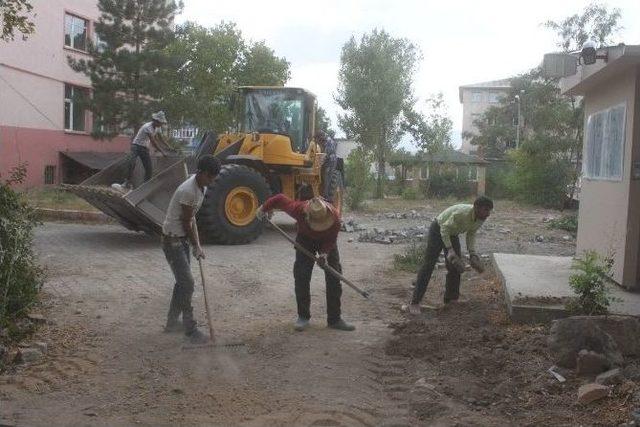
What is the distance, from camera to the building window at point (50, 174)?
2447 centimetres

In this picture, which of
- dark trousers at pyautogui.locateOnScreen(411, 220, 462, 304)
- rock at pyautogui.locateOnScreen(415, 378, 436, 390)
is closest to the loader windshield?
dark trousers at pyautogui.locateOnScreen(411, 220, 462, 304)

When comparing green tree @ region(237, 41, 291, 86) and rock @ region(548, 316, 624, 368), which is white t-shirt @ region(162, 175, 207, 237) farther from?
green tree @ region(237, 41, 291, 86)

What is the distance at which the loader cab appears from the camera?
13922 millimetres

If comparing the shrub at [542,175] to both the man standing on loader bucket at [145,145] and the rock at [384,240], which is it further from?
the man standing on loader bucket at [145,145]

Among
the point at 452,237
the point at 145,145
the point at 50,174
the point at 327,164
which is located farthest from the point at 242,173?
the point at 50,174

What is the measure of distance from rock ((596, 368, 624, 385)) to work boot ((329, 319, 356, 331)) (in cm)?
247

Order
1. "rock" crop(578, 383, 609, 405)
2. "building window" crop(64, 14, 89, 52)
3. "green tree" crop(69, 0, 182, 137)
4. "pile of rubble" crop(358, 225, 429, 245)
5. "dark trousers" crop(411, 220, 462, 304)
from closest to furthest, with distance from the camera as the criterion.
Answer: "rock" crop(578, 383, 609, 405)
"dark trousers" crop(411, 220, 462, 304)
"pile of rubble" crop(358, 225, 429, 245)
"green tree" crop(69, 0, 182, 137)
"building window" crop(64, 14, 89, 52)

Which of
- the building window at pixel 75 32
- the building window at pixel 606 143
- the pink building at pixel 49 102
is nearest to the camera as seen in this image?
the building window at pixel 606 143

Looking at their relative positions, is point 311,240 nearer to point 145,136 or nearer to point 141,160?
point 145,136

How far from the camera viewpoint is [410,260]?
11.3 m

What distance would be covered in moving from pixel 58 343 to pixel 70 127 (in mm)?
21113

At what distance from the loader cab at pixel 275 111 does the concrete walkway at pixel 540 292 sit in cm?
585

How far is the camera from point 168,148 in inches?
501

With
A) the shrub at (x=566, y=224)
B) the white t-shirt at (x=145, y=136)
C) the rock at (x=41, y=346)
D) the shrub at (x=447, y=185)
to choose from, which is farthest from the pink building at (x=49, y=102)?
the rock at (x=41, y=346)
